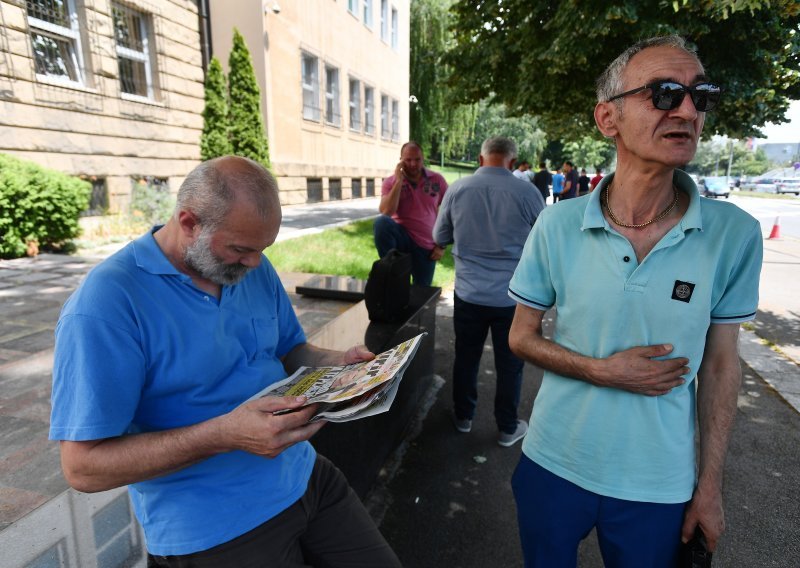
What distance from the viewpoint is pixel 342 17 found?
19016 mm

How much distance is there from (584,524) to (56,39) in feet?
39.5

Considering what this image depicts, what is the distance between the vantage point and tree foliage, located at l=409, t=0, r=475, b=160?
2770 cm

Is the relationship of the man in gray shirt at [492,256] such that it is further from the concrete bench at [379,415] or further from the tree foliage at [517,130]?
the tree foliage at [517,130]

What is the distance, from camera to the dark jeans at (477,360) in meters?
3.40

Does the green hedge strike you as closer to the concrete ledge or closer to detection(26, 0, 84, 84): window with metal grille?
detection(26, 0, 84, 84): window with metal grille

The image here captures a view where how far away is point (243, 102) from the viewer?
13664mm

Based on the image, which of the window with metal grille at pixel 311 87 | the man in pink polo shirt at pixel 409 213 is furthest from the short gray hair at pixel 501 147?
the window with metal grille at pixel 311 87

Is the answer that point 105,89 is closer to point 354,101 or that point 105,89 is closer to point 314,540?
point 314,540

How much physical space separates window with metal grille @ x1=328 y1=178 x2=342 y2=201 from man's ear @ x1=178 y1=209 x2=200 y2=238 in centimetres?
1829

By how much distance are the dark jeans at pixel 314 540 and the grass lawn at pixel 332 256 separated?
5778 mm

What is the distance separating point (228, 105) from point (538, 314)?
1420 cm

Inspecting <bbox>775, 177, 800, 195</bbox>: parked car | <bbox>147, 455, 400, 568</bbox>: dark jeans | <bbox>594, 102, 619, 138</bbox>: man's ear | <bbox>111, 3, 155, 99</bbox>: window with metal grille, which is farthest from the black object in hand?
<bbox>775, 177, 800, 195</bbox>: parked car

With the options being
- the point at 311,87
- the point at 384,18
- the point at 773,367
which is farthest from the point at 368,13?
the point at 773,367

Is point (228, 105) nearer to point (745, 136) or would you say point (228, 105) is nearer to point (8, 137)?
point (8, 137)
